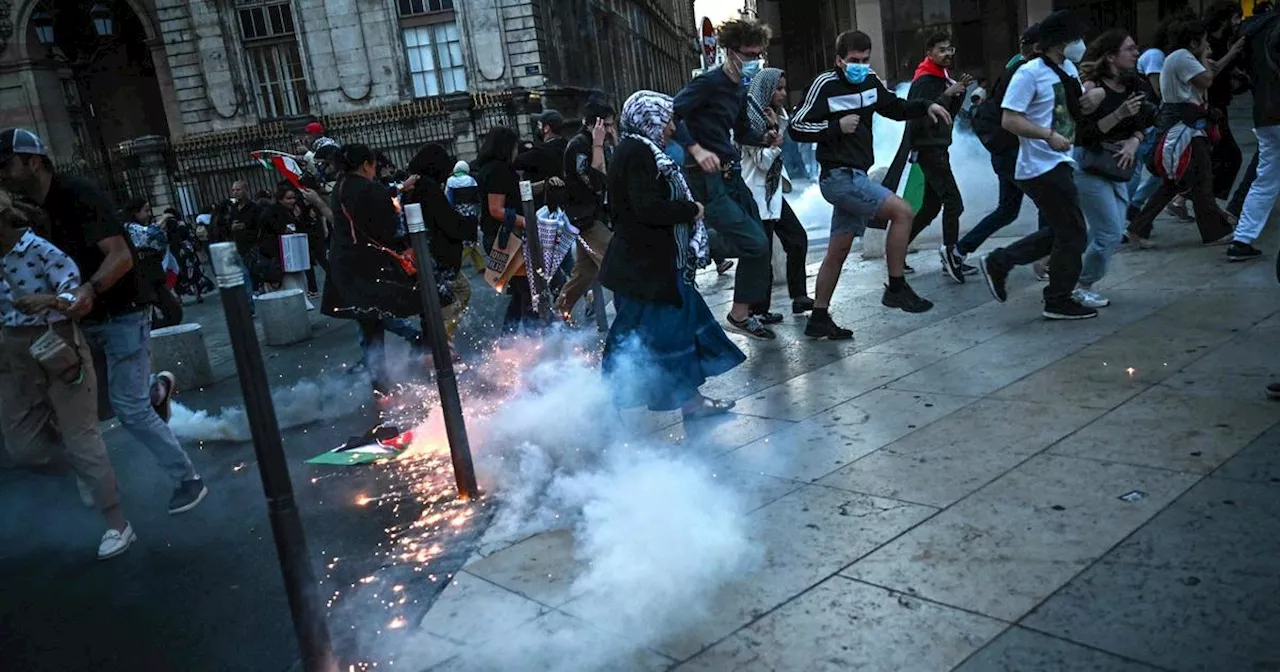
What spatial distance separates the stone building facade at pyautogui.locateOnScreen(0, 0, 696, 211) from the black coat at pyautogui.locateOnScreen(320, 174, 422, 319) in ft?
64.2

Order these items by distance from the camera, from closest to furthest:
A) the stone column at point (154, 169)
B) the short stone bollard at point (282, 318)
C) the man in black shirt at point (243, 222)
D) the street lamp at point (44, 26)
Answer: the short stone bollard at point (282, 318) < the man in black shirt at point (243, 222) < the street lamp at point (44, 26) < the stone column at point (154, 169)

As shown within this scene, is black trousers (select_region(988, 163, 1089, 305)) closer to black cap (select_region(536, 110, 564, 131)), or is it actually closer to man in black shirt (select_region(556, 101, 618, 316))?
man in black shirt (select_region(556, 101, 618, 316))

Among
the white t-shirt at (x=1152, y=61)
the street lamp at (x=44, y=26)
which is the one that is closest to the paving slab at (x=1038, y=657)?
the white t-shirt at (x=1152, y=61)

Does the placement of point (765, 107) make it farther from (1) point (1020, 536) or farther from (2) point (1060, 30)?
(1) point (1020, 536)

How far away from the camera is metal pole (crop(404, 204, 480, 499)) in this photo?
4.43 meters

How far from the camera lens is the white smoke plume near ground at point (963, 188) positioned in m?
11.1

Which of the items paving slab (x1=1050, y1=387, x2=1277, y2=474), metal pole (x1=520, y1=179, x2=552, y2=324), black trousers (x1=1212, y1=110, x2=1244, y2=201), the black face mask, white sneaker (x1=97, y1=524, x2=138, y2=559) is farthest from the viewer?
black trousers (x1=1212, y1=110, x2=1244, y2=201)

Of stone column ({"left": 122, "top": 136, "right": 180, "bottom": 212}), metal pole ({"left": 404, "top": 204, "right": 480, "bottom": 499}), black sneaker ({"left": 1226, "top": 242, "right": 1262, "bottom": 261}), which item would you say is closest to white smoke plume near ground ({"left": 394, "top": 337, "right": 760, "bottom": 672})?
metal pole ({"left": 404, "top": 204, "right": 480, "bottom": 499})

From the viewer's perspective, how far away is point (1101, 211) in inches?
Answer: 241

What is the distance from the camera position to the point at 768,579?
323 cm

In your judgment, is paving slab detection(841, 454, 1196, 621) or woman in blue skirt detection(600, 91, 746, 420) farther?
woman in blue skirt detection(600, 91, 746, 420)

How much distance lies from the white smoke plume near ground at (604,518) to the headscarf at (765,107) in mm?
2318

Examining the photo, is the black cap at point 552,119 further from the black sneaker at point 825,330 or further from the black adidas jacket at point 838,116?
the black sneaker at point 825,330

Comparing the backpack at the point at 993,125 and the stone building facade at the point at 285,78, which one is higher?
the stone building facade at the point at 285,78
